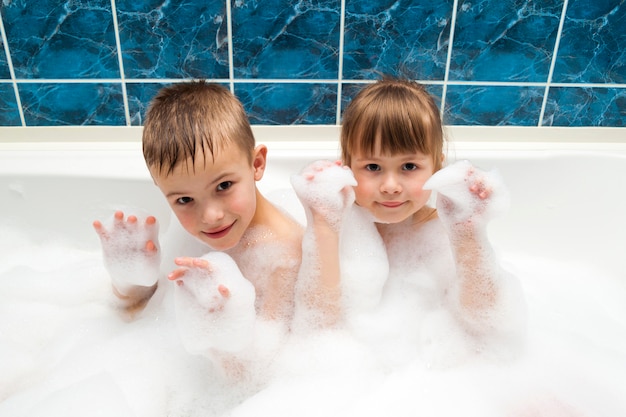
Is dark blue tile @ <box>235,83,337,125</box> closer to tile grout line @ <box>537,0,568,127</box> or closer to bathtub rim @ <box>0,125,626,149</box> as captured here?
bathtub rim @ <box>0,125,626,149</box>

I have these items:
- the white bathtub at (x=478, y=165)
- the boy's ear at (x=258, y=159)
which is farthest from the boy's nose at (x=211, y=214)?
the white bathtub at (x=478, y=165)

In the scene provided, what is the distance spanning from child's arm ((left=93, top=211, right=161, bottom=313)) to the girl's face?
40cm

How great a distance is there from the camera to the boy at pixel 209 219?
0.93 meters

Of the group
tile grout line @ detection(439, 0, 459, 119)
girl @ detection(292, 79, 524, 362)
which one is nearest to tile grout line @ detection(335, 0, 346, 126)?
tile grout line @ detection(439, 0, 459, 119)

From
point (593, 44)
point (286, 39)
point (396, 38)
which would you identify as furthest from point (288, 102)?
point (593, 44)

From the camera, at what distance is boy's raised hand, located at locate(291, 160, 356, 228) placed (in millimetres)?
1029

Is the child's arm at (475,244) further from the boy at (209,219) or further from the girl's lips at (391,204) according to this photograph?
the boy at (209,219)

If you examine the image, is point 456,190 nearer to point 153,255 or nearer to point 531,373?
point 531,373

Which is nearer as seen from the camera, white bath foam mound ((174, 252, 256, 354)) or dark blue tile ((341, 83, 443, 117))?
white bath foam mound ((174, 252, 256, 354))

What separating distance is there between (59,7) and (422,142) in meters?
0.95

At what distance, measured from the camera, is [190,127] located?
37.0 inches

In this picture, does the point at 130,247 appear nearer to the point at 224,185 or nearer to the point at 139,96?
the point at 224,185

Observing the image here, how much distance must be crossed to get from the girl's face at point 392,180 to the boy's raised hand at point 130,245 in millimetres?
398

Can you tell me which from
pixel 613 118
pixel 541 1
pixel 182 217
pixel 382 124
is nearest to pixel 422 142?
pixel 382 124
